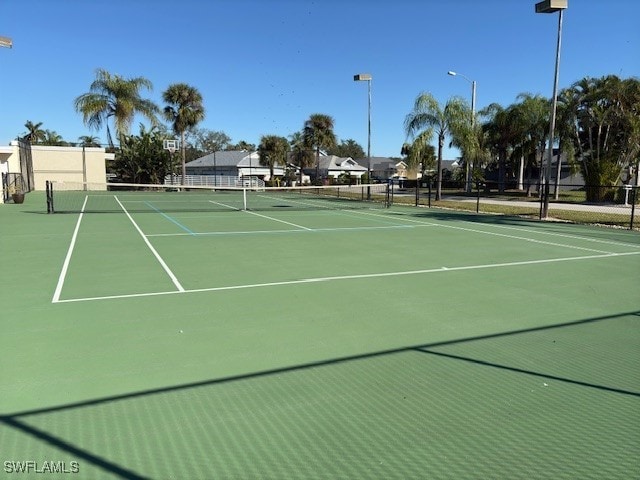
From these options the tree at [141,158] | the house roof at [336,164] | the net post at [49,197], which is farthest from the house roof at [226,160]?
the net post at [49,197]

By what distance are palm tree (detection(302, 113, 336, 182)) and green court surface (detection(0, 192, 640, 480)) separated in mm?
46195

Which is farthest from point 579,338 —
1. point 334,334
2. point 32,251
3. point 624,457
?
point 32,251

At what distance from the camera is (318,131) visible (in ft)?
180

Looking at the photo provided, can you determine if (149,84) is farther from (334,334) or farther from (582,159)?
(334,334)

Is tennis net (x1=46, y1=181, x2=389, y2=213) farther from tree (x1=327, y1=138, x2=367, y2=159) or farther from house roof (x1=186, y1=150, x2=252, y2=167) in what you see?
tree (x1=327, y1=138, x2=367, y2=159)

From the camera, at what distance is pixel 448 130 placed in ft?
103

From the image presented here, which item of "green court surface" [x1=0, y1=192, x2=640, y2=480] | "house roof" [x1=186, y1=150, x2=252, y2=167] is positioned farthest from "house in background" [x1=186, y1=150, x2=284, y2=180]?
"green court surface" [x1=0, y1=192, x2=640, y2=480]

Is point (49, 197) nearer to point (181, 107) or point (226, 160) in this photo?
point (181, 107)

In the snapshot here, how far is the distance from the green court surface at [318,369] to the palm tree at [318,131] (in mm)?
46195

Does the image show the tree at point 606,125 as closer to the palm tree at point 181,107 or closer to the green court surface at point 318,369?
the green court surface at point 318,369

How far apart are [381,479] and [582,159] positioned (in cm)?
3752

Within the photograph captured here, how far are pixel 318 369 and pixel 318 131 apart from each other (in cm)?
5190

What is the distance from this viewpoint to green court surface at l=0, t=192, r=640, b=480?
3.26m

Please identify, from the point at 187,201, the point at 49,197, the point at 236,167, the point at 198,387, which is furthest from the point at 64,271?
the point at 236,167
